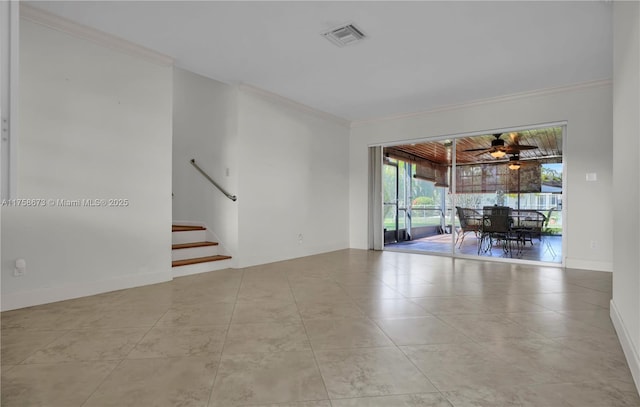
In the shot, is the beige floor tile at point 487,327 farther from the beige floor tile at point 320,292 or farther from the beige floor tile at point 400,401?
the beige floor tile at point 320,292

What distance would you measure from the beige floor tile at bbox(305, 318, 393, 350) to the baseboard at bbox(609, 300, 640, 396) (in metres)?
1.28

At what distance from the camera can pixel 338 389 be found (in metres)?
1.74

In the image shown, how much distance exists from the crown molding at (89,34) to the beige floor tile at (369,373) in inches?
147

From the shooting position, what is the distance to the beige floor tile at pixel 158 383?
1.63 meters

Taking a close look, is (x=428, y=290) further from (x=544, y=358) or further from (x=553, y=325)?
(x=544, y=358)

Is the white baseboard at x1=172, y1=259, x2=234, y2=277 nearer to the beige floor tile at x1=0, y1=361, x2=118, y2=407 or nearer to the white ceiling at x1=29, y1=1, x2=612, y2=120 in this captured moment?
the beige floor tile at x1=0, y1=361, x2=118, y2=407

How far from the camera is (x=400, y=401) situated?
1625 millimetres

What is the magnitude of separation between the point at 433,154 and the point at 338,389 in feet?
19.8

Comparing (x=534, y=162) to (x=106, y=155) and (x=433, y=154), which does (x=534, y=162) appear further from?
(x=106, y=155)

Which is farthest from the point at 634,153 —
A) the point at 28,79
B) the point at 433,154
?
the point at 433,154

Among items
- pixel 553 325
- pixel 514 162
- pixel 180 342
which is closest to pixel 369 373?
pixel 180 342

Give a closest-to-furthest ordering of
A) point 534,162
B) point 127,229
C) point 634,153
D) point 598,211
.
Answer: point 634,153, point 127,229, point 598,211, point 534,162

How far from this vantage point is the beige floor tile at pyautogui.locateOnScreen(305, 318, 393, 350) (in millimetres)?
2295

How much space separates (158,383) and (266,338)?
0.77 m
